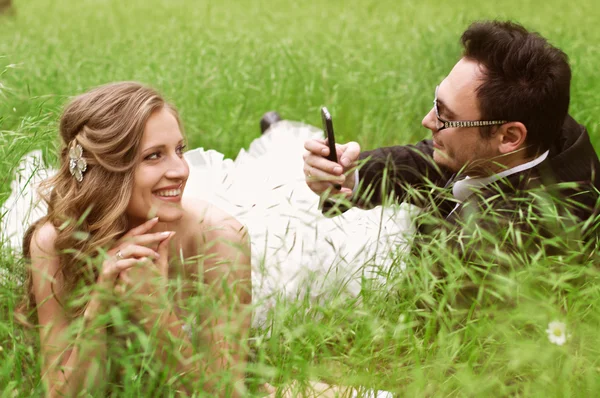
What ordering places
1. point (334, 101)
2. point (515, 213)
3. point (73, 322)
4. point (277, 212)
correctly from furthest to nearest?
point (334, 101) < point (277, 212) < point (515, 213) < point (73, 322)

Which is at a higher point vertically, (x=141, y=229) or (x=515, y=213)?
(x=141, y=229)

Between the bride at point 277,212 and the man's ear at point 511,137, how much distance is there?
1.54 ft

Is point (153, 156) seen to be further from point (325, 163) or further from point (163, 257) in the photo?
point (325, 163)

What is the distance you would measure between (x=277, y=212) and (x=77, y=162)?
120cm

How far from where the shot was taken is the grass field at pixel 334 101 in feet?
6.89

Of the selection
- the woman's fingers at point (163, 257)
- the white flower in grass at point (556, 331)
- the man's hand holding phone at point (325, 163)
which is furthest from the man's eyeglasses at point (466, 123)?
the woman's fingers at point (163, 257)

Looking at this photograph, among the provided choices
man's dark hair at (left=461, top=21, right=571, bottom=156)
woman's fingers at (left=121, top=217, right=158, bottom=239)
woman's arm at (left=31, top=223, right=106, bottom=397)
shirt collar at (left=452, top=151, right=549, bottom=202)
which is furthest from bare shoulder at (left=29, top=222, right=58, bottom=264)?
man's dark hair at (left=461, top=21, right=571, bottom=156)

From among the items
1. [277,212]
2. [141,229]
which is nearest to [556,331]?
[141,229]

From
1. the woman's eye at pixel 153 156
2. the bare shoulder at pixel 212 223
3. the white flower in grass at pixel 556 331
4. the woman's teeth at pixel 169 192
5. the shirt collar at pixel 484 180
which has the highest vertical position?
the woman's eye at pixel 153 156

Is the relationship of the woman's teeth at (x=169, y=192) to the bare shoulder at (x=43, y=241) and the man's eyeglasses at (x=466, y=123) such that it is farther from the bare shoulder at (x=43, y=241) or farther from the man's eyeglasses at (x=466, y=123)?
the man's eyeglasses at (x=466, y=123)

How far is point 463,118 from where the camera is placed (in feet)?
9.62

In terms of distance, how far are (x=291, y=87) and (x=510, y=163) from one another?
2537 mm

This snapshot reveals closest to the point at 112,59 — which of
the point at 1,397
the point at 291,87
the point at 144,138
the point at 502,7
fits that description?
the point at 291,87

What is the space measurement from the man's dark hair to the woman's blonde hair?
129 cm
